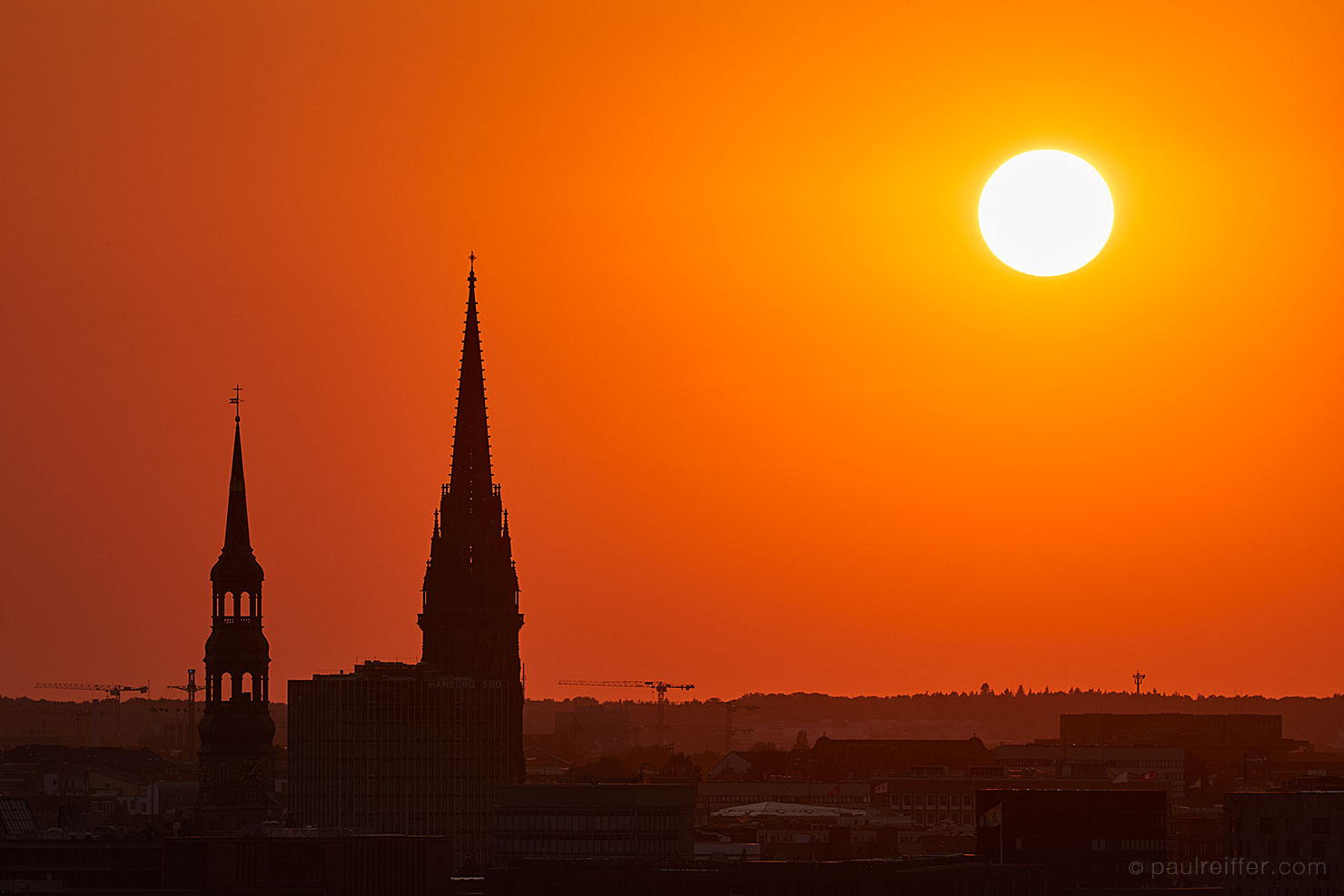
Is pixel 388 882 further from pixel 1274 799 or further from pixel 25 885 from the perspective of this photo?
pixel 1274 799

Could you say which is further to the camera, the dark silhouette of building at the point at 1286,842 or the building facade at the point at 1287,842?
the dark silhouette of building at the point at 1286,842

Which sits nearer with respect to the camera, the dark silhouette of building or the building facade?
the building facade

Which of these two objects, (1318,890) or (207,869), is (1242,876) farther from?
(207,869)

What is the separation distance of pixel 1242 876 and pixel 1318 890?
10.0 m

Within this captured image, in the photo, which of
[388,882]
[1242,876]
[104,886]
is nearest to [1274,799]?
[1242,876]

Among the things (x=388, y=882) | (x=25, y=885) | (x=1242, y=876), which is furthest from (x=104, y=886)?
(x=1242, y=876)

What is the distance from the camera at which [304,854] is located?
7736 inches

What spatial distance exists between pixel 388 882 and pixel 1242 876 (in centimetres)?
5193

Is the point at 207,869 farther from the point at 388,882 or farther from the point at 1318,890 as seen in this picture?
the point at 1318,890

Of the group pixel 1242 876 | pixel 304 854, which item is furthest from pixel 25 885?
pixel 1242 876

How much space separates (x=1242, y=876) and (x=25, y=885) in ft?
244

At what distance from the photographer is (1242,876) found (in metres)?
198

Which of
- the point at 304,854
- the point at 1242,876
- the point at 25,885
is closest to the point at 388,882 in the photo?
the point at 304,854

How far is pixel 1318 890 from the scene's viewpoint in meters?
188
